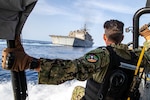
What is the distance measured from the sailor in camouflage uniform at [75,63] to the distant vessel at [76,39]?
72578mm

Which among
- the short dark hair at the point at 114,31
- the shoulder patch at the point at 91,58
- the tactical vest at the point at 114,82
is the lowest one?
the tactical vest at the point at 114,82

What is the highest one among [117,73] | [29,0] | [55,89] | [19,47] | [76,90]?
[29,0]

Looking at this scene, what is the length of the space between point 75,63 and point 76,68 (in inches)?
1.7

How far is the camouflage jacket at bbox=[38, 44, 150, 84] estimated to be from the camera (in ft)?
7.92

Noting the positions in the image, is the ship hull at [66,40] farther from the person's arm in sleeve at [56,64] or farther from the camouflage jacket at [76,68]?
the person's arm in sleeve at [56,64]

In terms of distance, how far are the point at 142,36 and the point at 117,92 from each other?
5.63ft

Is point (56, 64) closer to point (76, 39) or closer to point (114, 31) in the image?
point (114, 31)

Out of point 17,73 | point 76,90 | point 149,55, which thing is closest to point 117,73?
point 149,55

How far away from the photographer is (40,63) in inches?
94.6

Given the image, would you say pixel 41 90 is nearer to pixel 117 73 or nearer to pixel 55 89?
pixel 55 89

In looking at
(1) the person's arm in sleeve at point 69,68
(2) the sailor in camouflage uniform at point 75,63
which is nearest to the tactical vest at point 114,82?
(2) the sailor in camouflage uniform at point 75,63

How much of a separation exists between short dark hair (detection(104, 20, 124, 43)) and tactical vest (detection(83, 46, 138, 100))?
19cm

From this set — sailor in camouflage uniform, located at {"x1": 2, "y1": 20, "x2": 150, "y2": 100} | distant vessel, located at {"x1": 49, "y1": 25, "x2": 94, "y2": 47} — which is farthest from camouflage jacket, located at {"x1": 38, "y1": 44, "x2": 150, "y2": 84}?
distant vessel, located at {"x1": 49, "y1": 25, "x2": 94, "y2": 47}

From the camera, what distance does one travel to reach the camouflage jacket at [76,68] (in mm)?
2414
